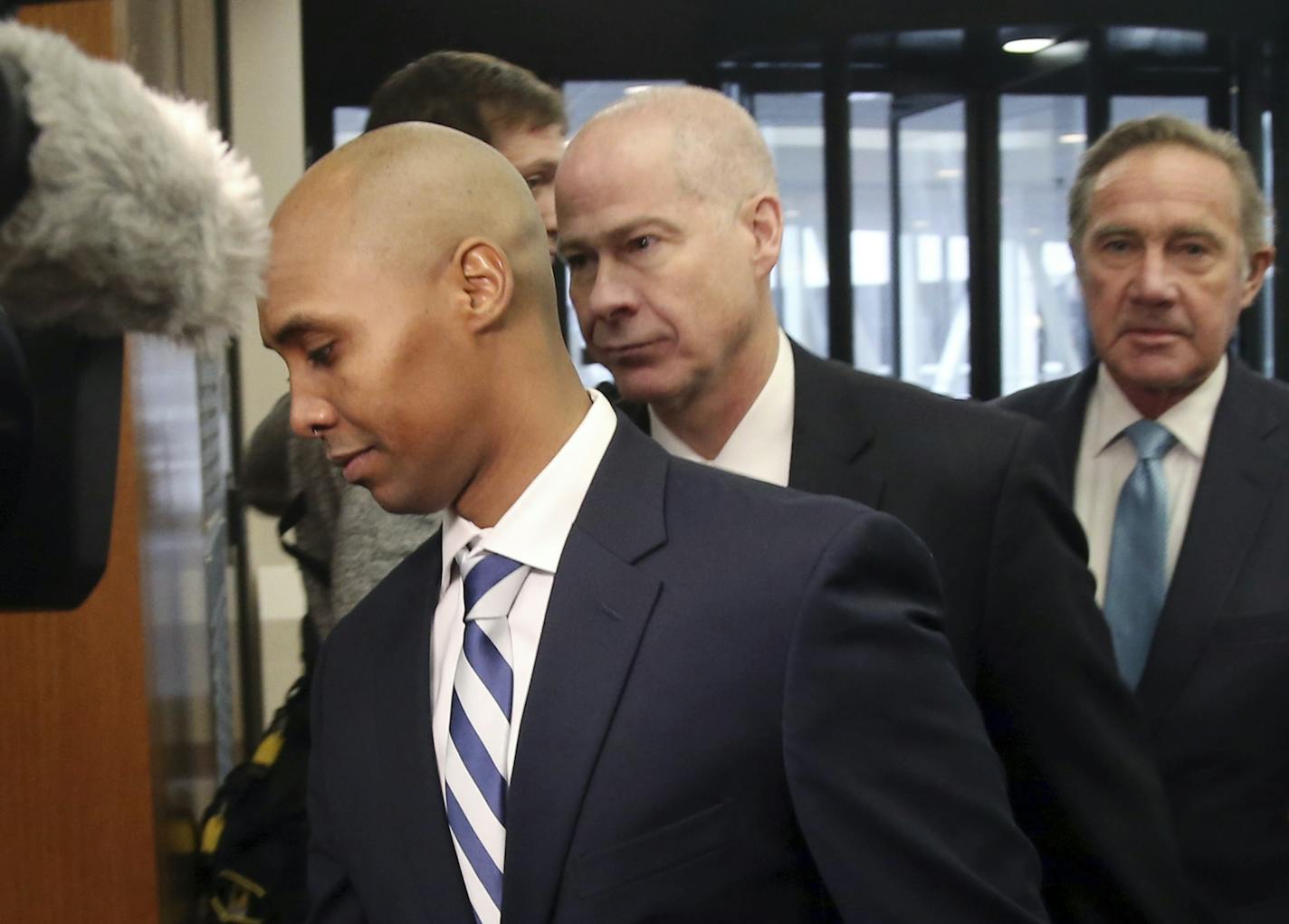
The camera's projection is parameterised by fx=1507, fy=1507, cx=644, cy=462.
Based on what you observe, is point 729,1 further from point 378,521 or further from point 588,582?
point 588,582

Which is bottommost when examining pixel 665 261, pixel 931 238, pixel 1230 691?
pixel 1230 691

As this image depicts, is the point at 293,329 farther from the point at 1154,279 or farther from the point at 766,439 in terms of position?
the point at 1154,279

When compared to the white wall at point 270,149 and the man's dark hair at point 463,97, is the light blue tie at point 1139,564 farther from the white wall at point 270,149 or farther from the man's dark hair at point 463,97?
the white wall at point 270,149

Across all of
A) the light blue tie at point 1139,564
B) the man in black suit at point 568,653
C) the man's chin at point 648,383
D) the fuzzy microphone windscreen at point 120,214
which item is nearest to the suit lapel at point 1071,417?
the light blue tie at point 1139,564

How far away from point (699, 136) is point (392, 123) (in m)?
0.36

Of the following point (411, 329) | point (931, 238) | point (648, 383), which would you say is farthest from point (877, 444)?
point (931, 238)

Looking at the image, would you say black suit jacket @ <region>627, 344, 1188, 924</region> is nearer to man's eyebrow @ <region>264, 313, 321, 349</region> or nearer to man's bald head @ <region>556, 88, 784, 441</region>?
man's bald head @ <region>556, 88, 784, 441</region>

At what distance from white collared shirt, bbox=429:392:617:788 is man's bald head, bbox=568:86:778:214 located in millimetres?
520

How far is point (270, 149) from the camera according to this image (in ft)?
15.9

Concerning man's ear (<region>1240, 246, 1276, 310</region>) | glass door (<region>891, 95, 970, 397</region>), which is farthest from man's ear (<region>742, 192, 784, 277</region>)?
glass door (<region>891, 95, 970, 397</region>)

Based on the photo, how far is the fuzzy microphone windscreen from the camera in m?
0.47

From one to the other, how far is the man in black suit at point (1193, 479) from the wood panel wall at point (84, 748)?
128 centimetres

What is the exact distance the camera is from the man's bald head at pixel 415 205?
1227mm

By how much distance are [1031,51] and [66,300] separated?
20.3 feet
